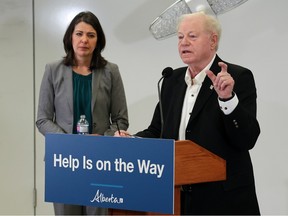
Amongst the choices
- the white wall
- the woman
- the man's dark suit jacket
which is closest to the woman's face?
the woman

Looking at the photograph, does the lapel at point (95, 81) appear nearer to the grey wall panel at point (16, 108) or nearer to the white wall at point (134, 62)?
the white wall at point (134, 62)

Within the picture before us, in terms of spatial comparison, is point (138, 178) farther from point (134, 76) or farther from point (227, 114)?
point (134, 76)

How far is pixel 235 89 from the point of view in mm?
1678

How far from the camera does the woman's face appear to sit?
228 centimetres

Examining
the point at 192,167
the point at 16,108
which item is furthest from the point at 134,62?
the point at 192,167

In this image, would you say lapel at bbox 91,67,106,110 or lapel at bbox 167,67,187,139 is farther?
lapel at bbox 91,67,106,110

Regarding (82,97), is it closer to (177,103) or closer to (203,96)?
(177,103)

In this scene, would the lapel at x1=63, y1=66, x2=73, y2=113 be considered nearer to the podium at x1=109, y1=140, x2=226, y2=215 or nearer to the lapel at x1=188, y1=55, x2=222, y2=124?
the lapel at x1=188, y1=55, x2=222, y2=124

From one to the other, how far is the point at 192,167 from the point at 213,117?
335 mm

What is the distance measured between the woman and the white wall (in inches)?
39.4

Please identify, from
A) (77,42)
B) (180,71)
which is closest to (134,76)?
(77,42)

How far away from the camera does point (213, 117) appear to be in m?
1.65

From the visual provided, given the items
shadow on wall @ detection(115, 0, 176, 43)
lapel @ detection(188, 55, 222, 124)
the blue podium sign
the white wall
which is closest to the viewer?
the blue podium sign

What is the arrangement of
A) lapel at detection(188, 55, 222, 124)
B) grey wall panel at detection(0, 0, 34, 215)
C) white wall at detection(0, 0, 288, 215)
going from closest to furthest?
lapel at detection(188, 55, 222, 124) → white wall at detection(0, 0, 288, 215) → grey wall panel at detection(0, 0, 34, 215)
